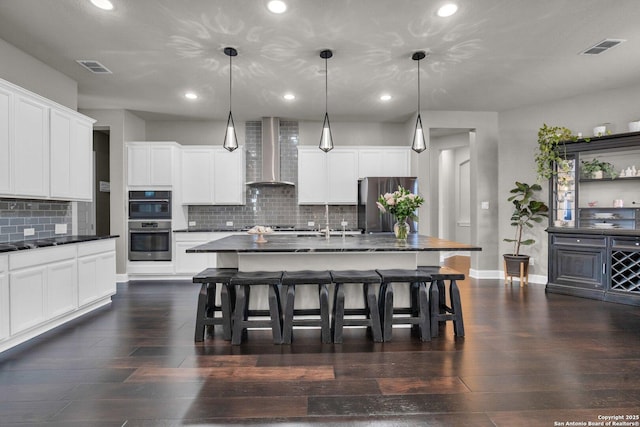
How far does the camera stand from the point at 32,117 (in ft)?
11.1

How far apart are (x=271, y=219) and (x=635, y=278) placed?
5.34 metres

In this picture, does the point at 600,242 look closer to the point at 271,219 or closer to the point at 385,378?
the point at 385,378

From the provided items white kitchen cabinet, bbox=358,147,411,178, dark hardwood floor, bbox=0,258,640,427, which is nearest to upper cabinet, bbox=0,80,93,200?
dark hardwood floor, bbox=0,258,640,427

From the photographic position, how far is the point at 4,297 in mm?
2793

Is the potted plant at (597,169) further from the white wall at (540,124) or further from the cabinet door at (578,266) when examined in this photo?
the cabinet door at (578,266)

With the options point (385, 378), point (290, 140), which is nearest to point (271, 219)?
point (290, 140)

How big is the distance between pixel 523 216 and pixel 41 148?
21.3 feet

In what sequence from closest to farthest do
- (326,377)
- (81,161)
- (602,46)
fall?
(326,377) → (602,46) → (81,161)

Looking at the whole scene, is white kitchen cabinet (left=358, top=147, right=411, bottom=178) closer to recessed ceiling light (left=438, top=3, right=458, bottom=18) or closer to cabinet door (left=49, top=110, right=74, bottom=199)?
recessed ceiling light (left=438, top=3, right=458, bottom=18)

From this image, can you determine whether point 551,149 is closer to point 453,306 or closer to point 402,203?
point 402,203

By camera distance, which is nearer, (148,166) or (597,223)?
(597,223)

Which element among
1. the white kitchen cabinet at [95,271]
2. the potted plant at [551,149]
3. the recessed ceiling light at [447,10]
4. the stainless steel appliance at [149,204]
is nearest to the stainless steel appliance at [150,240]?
the stainless steel appliance at [149,204]

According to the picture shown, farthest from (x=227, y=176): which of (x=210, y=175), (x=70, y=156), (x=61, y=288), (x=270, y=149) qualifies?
(x=61, y=288)

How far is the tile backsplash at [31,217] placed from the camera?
3.47 m
